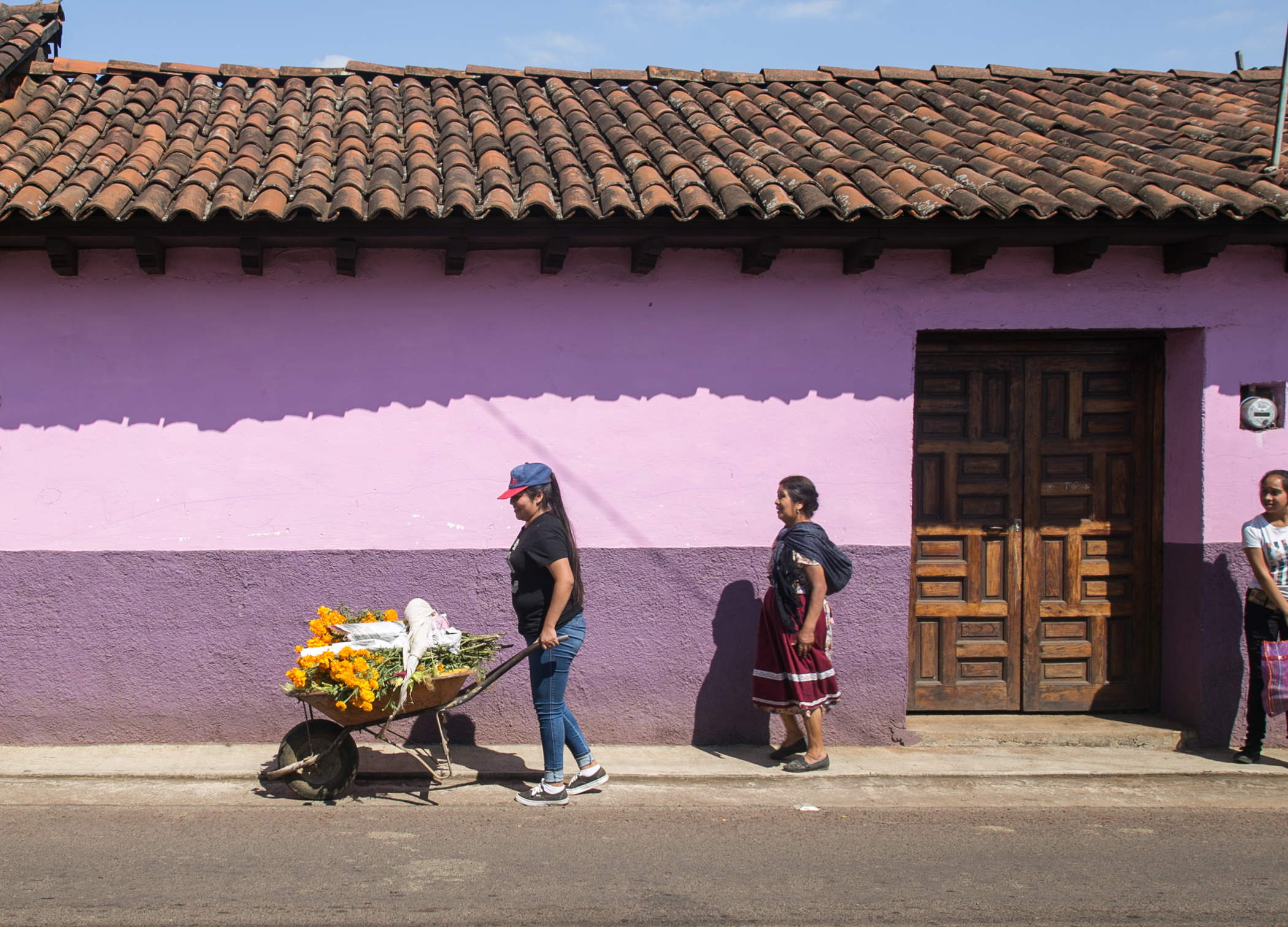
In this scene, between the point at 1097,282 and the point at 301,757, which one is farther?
the point at 1097,282

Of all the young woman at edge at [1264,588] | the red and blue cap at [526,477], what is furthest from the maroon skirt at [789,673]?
the young woman at edge at [1264,588]

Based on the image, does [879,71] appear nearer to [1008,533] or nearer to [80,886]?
[1008,533]

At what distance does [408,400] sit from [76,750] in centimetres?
294

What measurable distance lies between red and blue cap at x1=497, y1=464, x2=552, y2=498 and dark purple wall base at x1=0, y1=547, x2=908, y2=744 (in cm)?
122

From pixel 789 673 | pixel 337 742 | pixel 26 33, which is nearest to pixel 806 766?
pixel 789 673

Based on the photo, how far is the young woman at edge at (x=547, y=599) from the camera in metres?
5.10

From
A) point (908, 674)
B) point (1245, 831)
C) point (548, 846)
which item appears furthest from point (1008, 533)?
point (548, 846)

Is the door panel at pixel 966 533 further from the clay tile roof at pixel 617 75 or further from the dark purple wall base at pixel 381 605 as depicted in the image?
the clay tile roof at pixel 617 75

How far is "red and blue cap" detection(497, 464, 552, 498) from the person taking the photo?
526cm

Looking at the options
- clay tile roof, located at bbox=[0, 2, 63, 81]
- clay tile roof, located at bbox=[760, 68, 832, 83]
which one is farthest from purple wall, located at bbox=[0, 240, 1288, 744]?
clay tile roof, located at bbox=[760, 68, 832, 83]

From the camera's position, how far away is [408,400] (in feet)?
20.9

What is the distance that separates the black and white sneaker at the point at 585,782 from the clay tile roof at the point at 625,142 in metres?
3.21

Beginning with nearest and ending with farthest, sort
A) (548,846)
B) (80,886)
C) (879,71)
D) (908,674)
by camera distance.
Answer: (80,886) → (548,846) → (908,674) → (879,71)

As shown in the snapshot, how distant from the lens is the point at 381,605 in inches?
248
